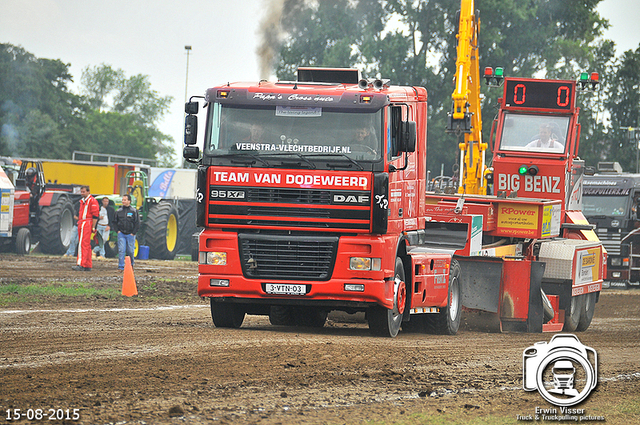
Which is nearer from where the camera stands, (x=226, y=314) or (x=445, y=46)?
(x=226, y=314)

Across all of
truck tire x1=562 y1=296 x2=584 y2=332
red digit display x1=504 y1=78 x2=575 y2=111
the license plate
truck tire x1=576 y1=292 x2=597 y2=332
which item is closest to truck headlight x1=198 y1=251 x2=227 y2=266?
the license plate

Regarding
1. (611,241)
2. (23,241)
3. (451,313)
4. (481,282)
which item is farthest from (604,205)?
(23,241)

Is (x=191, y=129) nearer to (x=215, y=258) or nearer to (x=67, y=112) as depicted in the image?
(x=215, y=258)

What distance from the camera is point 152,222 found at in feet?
89.9

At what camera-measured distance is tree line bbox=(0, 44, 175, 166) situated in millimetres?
54969

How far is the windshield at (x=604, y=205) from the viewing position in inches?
1121

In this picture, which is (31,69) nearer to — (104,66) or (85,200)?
(85,200)

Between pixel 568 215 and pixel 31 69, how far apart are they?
4728cm

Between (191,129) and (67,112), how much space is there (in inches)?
2418

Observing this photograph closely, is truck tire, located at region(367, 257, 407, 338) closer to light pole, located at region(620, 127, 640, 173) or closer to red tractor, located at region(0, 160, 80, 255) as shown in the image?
red tractor, located at region(0, 160, 80, 255)

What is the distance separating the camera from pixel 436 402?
7.77 metres

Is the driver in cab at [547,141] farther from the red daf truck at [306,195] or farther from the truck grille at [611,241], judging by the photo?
the truck grille at [611,241]

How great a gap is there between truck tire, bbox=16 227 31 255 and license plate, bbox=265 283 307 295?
17485mm

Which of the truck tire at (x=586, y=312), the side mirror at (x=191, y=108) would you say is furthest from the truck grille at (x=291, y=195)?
the truck tire at (x=586, y=312)
